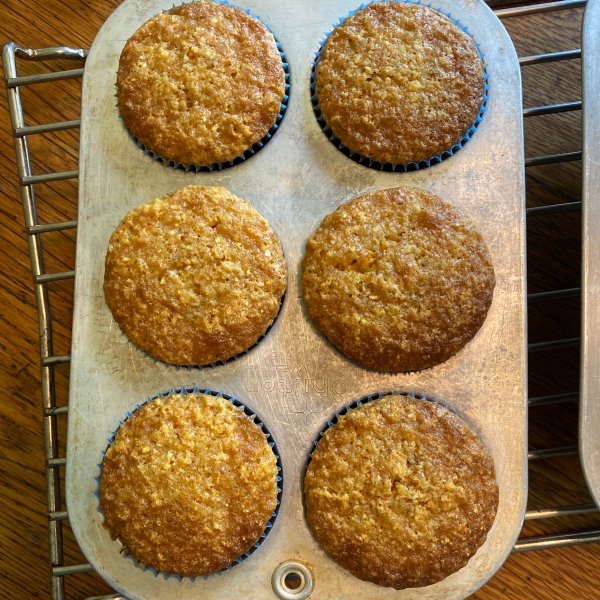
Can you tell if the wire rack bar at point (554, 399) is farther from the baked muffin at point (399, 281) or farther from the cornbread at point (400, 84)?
the cornbread at point (400, 84)

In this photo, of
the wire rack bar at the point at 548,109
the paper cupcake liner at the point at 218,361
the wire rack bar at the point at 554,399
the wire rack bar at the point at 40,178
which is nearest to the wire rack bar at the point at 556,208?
the wire rack bar at the point at 548,109

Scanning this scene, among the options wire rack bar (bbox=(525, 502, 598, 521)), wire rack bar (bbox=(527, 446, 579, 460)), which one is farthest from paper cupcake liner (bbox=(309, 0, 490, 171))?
wire rack bar (bbox=(525, 502, 598, 521))

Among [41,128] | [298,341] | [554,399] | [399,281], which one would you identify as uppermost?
[41,128]

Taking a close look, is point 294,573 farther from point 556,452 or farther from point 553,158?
point 553,158

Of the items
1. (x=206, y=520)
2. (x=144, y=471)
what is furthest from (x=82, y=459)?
(x=206, y=520)

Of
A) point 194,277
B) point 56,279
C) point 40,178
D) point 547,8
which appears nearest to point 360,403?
point 194,277

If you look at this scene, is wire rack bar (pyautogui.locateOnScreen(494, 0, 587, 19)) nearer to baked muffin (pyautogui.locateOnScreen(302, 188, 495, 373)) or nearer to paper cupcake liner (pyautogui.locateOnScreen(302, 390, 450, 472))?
baked muffin (pyautogui.locateOnScreen(302, 188, 495, 373))

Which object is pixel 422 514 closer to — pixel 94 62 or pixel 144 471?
pixel 144 471
